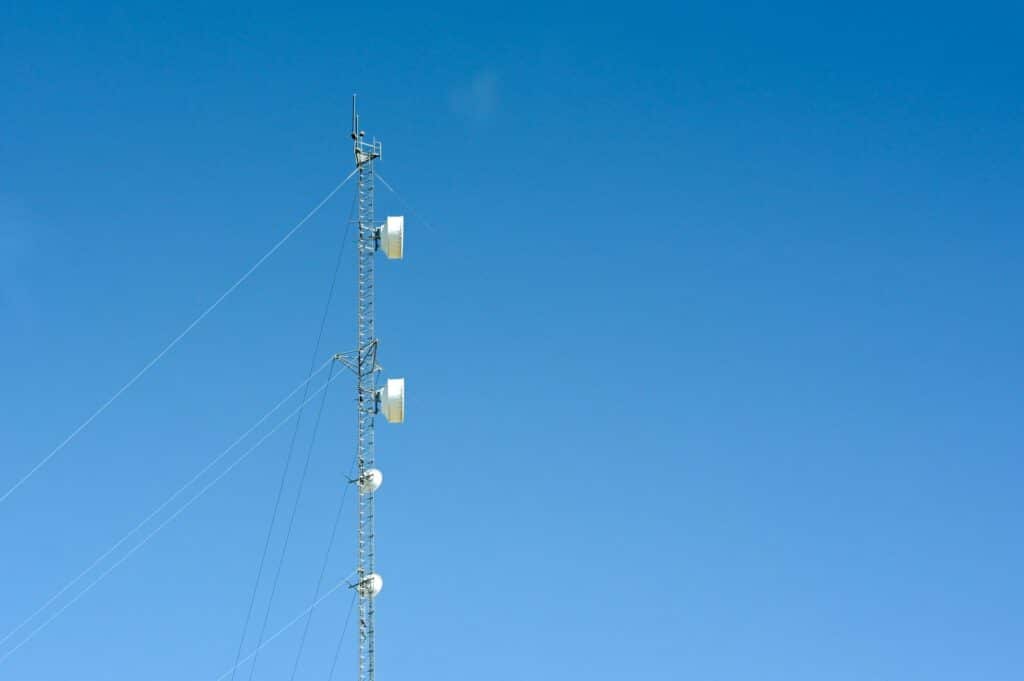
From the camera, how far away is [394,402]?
89.0m

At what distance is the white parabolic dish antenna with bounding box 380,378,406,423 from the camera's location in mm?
88938

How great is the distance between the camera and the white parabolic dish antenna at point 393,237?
298 feet

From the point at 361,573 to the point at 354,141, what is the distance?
22.9 m

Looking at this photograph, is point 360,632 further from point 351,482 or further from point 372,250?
point 372,250

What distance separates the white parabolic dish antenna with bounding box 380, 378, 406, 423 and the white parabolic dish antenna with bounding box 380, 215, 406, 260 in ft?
22.8

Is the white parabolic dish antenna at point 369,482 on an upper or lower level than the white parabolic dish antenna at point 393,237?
lower

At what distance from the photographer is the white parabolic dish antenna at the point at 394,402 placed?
88.9 metres

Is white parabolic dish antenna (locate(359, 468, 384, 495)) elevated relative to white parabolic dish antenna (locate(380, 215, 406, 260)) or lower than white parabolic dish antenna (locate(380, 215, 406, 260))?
lower

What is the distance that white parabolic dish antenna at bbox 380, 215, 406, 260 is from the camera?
90938 millimetres

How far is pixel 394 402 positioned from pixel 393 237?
8.72 meters

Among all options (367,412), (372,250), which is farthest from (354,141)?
(367,412)

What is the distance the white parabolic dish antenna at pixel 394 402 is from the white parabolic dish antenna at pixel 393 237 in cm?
695

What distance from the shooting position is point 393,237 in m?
90.9

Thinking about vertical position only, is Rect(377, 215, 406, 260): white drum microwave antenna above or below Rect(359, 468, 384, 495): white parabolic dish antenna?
above
